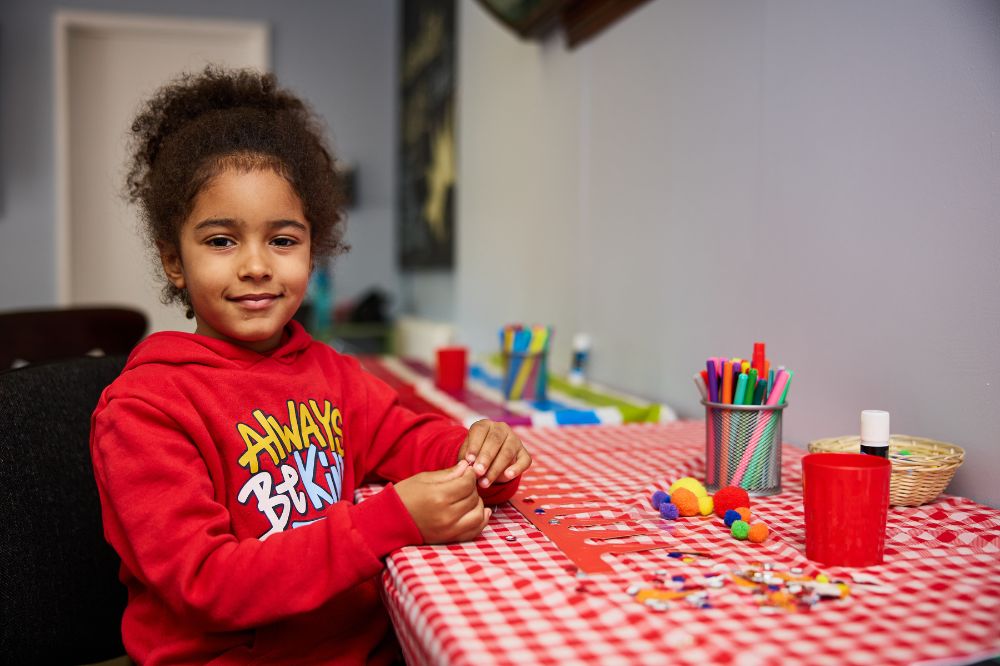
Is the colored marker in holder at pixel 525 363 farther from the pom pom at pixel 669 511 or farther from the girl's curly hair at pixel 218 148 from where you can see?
the pom pom at pixel 669 511

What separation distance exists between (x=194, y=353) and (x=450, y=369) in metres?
1.06

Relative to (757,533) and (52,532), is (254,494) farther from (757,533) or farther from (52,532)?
(757,533)

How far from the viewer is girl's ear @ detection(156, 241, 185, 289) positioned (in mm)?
1037

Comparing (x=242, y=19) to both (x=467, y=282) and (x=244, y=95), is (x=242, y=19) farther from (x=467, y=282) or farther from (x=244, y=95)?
(x=244, y=95)

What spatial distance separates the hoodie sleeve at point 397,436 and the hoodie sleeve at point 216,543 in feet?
0.85

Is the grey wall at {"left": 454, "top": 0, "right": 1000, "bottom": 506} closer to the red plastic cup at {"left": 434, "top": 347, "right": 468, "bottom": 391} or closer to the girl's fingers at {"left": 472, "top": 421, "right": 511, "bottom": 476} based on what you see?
the red plastic cup at {"left": 434, "top": 347, "right": 468, "bottom": 391}

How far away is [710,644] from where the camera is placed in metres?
0.57

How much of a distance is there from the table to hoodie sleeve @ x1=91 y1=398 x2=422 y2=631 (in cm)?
65

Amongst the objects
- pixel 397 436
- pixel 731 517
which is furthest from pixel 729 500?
pixel 397 436

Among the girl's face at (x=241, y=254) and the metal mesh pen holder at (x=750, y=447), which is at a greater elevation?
the girl's face at (x=241, y=254)

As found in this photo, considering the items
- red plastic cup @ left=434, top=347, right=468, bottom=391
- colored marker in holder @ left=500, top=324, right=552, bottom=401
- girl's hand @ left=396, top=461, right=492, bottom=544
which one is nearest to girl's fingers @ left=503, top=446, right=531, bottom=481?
girl's hand @ left=396, top=461, right=492, bottom=544

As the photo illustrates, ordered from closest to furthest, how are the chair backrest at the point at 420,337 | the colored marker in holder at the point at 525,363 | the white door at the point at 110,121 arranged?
the colored marker in holder at the point at 525,363 < the chair backrest at the point at 420,337 < the white door at the point at 110,121

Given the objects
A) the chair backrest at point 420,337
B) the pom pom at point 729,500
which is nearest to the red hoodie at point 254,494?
the pom pom at point 729,500

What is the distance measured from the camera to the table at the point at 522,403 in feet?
4.93
